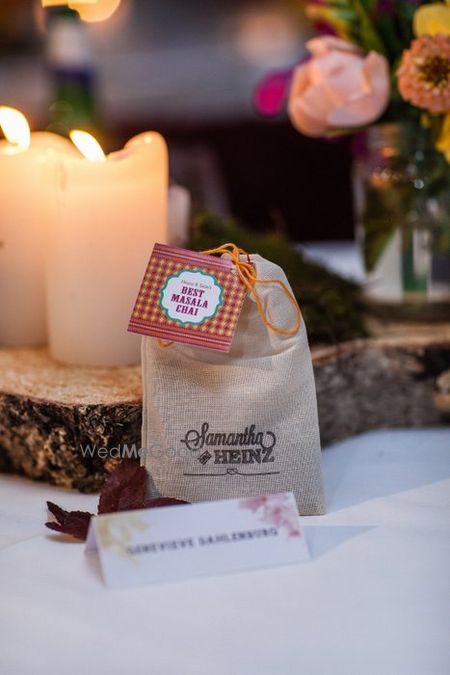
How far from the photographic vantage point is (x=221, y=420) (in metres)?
A: 0.73

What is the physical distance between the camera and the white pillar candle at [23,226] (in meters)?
0.95

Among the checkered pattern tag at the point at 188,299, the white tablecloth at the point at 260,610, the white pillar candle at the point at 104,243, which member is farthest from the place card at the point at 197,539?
the white pillar candle at the point at 104,243

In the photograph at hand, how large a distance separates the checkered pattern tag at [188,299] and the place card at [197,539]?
15 cm

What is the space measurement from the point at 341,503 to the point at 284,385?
14 centimetres

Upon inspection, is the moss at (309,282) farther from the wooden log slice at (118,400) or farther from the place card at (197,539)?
the place card at (197,539)

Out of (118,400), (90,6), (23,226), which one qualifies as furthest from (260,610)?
(90,6)

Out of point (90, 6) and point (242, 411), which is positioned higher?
point (90, 6)

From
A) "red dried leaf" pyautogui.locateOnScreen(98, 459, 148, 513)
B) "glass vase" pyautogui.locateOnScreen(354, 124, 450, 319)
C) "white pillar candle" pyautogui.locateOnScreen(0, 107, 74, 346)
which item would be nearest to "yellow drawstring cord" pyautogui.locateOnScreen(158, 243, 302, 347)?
"red dried leaf" pyautogui.locateOnScreen(98, 459, 148, 513)

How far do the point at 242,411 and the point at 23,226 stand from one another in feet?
1.36

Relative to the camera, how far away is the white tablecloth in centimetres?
54

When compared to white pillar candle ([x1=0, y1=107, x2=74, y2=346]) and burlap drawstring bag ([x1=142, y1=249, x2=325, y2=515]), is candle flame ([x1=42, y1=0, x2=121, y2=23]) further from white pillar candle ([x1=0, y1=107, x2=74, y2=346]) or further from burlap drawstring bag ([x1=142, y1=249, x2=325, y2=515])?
burlap drawstring bag ([x1=142, y1=249, x2=325, y2=515])

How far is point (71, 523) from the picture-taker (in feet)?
2.32

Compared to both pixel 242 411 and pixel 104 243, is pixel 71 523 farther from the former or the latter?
pixel 104 243

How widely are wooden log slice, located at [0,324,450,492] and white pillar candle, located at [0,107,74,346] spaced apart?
39mm
